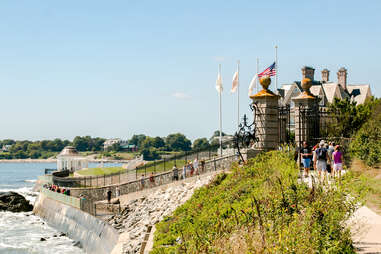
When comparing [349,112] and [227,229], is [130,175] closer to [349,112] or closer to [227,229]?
[349,112]

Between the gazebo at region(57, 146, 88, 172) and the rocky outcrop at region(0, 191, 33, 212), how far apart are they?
13.6 metres

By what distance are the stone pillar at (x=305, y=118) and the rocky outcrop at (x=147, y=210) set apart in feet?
17.4

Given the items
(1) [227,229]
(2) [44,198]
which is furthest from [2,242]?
(1) [227,229]

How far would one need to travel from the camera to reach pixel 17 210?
148 ft

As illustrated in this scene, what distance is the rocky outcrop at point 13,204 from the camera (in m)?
44.9

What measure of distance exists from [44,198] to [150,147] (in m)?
146

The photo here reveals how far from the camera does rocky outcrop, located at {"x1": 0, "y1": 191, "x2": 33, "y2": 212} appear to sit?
147ft

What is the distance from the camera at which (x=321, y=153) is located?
16.5 metres

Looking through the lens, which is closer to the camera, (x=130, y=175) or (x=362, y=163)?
(x=362, y=163)

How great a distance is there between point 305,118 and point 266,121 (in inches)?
78.8

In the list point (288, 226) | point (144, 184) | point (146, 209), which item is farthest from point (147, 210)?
point (288, 226)

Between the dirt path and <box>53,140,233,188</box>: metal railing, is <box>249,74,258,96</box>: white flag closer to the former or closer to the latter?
<box>53,140,233,188</box>: metal railing

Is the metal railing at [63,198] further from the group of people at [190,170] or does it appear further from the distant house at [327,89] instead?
the distant house at [327,89]

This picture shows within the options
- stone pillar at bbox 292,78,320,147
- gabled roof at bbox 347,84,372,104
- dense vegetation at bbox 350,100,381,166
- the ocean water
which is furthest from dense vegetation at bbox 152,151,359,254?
gabled roof at bbox 347,84,372,104
